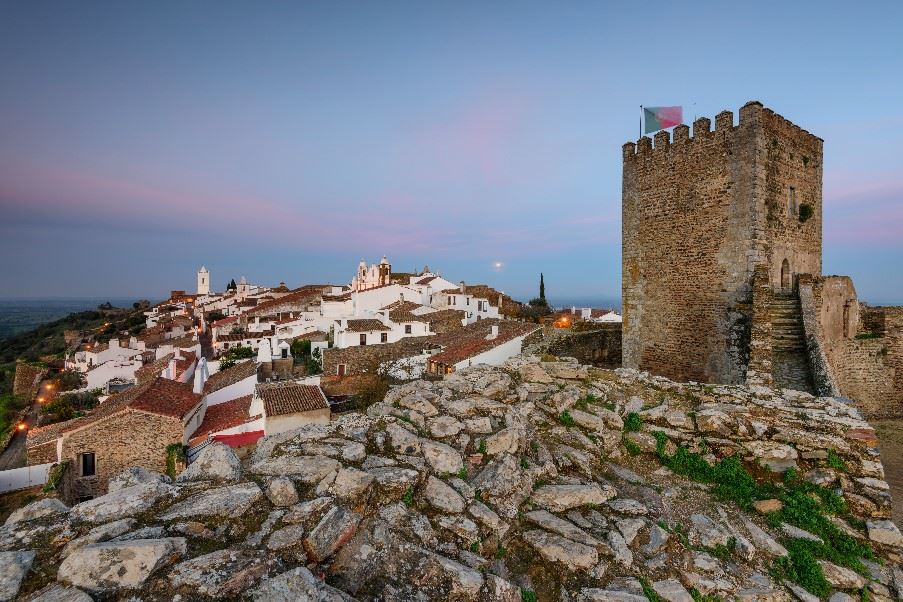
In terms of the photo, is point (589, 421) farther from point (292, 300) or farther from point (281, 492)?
point (292, 300)

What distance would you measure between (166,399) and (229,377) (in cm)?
619

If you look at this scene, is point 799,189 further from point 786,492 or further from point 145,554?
point 145,554

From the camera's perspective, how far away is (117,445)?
18125 mm

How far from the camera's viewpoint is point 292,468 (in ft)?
14.4

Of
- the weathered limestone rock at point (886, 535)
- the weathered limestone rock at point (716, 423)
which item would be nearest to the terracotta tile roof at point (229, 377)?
the weathered limestone rock at point (716, 423)

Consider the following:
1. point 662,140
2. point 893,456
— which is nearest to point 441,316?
point 662,140

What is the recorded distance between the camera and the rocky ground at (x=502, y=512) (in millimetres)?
3107

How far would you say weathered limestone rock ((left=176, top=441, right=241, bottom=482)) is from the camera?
4.20m

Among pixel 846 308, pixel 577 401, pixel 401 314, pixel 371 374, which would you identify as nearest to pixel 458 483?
pixel 577 401

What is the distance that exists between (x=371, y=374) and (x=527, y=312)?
26.9m

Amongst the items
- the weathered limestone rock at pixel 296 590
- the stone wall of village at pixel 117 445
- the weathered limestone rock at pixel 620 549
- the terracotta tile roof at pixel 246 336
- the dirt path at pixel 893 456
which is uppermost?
the weathered limestone rock at pixel 296 590

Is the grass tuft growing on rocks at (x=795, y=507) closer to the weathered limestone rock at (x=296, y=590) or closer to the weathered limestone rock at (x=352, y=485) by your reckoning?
the weathered limestone rock at (x=352, y=485)

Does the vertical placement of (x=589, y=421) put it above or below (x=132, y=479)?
below

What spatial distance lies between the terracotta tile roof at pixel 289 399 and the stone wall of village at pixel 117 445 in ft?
13.0
